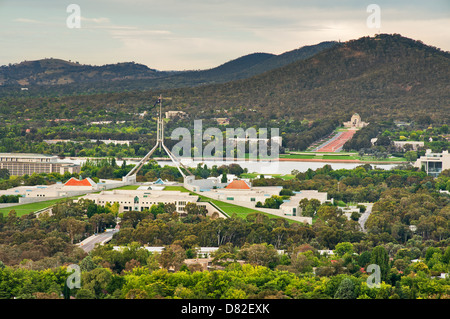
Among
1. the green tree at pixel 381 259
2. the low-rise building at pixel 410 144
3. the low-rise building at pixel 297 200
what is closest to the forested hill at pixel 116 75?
the low-rise building at pixel 410 144

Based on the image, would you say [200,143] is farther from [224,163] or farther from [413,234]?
[413,234]

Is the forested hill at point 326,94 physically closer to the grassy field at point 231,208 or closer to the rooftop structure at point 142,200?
the grassy field at point 231,208

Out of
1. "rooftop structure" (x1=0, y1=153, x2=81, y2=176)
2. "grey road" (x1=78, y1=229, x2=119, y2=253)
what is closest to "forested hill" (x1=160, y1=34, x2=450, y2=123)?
"rooftop structure" (x1=0, y1=153, x2=81, y2=176)

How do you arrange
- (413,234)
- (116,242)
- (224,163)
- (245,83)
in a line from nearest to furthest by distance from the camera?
1. (116,242)
2. (413,234)
3. (224,163)
4. (245,83)

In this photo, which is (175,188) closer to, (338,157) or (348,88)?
(338,157)

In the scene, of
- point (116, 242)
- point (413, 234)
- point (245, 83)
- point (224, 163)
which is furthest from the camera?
point (245, 83)
